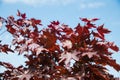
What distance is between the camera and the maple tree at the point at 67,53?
3064 mm

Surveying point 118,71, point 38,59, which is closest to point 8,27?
point 38,59

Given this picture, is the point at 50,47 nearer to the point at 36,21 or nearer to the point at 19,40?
the point at 19,40

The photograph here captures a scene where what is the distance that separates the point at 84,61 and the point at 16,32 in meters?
1.14

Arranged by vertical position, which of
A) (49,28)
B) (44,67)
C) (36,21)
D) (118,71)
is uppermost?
(36,21)

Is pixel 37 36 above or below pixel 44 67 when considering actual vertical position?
above

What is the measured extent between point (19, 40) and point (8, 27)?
32 centimetres

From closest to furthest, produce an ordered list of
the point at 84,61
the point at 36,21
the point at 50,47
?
the point at 84,61
the point at 50,47
the point at 36,21

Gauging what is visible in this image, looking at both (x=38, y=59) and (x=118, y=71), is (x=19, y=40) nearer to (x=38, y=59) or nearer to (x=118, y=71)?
(x=38, y=59)

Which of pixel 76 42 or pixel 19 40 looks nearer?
pixel 76 42

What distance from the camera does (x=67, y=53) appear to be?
3.08 meters

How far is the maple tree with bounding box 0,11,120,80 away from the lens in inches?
121

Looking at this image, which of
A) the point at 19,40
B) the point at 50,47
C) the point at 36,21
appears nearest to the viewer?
the point at 50,47

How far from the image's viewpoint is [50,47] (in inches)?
130

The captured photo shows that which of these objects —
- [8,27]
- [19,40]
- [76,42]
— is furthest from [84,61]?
[8,27]
